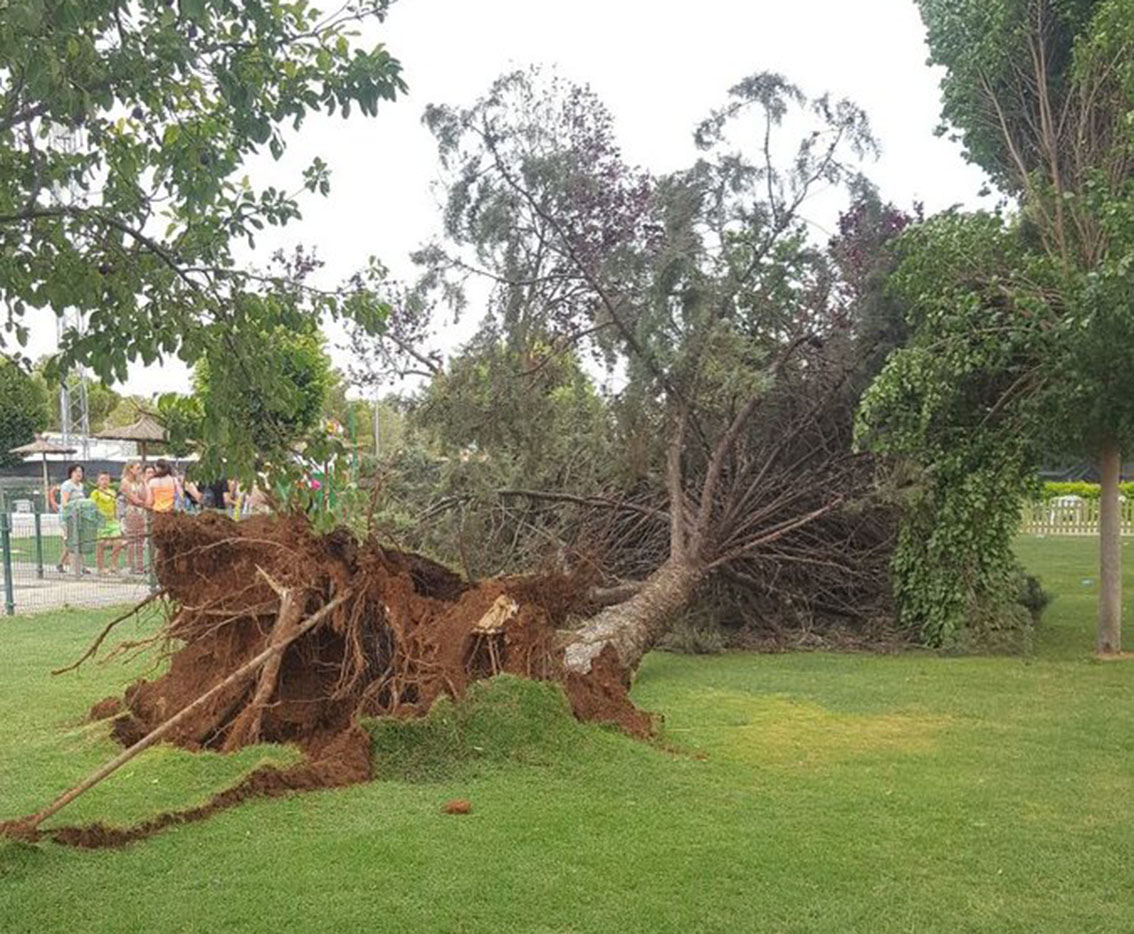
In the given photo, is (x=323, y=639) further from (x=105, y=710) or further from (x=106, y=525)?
(x=106, y=525)

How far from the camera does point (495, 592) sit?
658 cm

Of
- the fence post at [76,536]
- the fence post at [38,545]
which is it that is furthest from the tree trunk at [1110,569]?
the fence post at [38,545]

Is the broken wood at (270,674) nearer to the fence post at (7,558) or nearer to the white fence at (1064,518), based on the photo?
the fence post at (7,558)

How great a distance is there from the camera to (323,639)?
6645mm

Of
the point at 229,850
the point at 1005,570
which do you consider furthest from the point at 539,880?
the point at 1005,570

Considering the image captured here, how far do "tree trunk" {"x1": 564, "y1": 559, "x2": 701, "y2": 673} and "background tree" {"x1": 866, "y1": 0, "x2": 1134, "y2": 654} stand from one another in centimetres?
215

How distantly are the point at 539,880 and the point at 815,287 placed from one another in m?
7.43

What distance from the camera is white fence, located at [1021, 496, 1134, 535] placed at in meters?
25.3

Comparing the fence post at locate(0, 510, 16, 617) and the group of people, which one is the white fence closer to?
the group of people

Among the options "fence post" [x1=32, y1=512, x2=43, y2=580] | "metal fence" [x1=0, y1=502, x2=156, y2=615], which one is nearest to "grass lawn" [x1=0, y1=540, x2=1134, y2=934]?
"metal fence" [x1=0, y1=502, x2=156, y2=615]

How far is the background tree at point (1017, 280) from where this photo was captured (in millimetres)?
8812

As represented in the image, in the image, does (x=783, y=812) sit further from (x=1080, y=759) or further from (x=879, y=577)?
(x=879, y=577)

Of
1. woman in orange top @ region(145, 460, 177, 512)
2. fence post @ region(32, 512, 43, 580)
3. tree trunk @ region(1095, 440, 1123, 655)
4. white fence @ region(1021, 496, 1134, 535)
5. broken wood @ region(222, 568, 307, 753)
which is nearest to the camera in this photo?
broken wood @ region(222, 568, 307, 753)

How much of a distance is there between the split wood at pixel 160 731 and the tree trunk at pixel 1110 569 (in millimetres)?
6910
